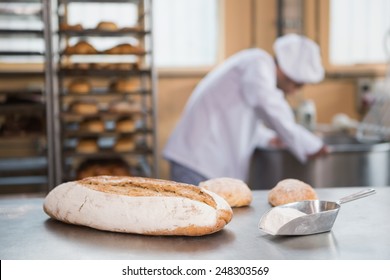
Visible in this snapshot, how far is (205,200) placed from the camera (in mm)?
1326

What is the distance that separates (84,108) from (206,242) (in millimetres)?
2944

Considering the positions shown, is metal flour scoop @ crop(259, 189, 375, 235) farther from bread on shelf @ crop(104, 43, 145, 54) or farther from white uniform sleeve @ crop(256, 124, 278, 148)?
bread on shelf @ crop(104, 43, 145, 54)

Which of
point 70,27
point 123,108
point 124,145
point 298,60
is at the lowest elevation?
point 124,145

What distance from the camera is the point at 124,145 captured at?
161 inches

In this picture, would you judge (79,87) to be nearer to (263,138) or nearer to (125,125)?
(125,125)

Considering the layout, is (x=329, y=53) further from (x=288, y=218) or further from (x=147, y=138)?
(x=288, y=218)

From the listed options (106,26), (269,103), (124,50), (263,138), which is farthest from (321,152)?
(106,26)

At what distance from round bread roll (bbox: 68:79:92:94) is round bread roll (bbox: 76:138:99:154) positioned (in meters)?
0.34

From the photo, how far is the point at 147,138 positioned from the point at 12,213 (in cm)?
322

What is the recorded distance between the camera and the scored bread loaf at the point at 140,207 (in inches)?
49.5

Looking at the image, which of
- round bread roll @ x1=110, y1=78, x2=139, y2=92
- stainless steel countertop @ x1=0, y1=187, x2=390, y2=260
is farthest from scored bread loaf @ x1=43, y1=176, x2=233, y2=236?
round bread roll @ x1=110, y1=78, x2=139, y2=92

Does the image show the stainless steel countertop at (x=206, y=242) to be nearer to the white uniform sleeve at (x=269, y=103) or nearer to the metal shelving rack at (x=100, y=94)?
the white uniform sleeve at (x=269, y=103)

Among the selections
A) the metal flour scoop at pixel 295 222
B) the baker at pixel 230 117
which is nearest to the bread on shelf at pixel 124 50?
the baker at pixel 230 117

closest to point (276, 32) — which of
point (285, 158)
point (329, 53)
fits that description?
point (329, 53)
